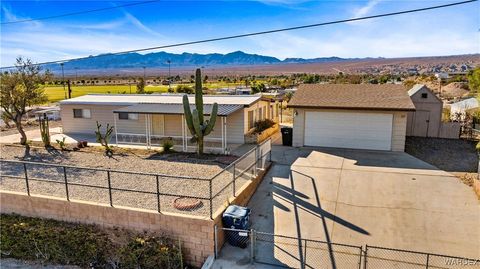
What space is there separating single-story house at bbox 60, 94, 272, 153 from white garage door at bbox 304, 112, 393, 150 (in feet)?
13.1

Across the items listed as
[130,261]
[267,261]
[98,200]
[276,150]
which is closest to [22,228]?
[98,200]

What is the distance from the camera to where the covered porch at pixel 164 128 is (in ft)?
61.7

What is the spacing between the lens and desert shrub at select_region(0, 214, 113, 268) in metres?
10.1

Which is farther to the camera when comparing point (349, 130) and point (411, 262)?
point (349, 130)

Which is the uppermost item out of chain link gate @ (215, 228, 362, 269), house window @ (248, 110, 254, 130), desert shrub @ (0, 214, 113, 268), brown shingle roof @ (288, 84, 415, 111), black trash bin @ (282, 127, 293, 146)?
brown shingle roof @ (288, 84, 415, 111)

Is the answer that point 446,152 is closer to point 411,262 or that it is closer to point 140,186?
point 411,262

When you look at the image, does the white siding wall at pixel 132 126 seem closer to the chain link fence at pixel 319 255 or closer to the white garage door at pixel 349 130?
the white garage door at pixel 349 130

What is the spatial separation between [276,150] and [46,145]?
13.1 m

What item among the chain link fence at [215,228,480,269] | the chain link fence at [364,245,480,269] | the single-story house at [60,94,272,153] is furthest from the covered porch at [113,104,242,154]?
the chain link fence at [364,245,480,269]

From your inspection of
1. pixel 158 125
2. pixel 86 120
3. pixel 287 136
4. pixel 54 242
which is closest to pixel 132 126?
pixel 158 125

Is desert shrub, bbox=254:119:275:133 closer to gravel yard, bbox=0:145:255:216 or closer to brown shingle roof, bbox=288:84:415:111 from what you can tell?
brown shingle roof, bbox=288:84:415:111

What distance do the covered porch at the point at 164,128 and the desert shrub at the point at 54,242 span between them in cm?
866

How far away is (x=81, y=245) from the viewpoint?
10242mm

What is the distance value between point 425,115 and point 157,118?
1606cm
